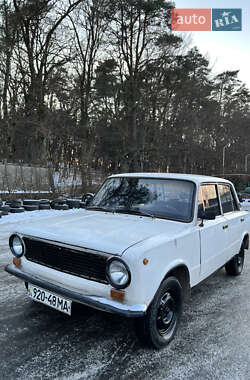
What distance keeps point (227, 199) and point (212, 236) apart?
1193 mm

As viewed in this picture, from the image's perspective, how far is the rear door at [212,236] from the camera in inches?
137

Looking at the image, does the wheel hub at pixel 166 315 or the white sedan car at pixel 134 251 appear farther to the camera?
the wheel hub at pixel 166 315

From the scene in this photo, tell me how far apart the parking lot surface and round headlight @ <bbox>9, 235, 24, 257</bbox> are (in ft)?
2.42

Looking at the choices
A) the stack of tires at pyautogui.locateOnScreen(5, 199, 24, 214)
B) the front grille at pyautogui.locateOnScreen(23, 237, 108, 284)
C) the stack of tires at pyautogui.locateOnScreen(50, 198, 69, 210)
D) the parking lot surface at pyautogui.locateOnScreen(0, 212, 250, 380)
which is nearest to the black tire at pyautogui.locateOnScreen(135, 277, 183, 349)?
the parking lot surface at pyautogui.locateOnScreen(0, 212, 250, 380)

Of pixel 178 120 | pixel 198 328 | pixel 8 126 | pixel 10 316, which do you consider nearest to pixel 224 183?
pixel 198 328

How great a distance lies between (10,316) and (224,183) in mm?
3605

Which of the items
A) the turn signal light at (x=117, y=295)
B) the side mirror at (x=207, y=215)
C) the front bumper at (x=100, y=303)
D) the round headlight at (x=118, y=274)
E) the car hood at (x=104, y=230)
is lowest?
the front bumper at (x=100, y=303)

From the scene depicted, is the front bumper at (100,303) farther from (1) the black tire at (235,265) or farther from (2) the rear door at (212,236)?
(1) the black tire at (235,265)

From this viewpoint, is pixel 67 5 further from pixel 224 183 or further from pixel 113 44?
pixel 224 183

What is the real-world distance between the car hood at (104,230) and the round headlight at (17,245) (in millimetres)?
91

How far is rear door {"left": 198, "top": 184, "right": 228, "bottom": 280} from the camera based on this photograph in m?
3.48

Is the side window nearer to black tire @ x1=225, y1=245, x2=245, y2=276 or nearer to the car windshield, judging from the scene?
the car windshield

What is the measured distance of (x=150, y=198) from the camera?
3.65 m

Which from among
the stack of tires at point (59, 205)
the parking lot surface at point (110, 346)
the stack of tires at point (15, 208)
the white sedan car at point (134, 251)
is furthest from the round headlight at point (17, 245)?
the stack of tires at point (59, 205)
